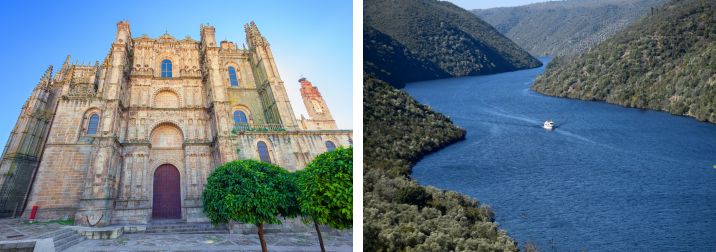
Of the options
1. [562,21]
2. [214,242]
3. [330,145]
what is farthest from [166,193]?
[562,21]

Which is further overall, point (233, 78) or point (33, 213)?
point (233, 78)

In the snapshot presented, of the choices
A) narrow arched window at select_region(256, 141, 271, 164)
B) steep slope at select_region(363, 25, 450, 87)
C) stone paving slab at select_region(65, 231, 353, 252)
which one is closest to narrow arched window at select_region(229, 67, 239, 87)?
narrow arched window at select_region(256, 141, 271, 164)

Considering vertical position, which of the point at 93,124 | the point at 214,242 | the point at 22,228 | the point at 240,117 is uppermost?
the point at 93,124

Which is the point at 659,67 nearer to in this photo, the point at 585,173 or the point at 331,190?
the point at 585,173

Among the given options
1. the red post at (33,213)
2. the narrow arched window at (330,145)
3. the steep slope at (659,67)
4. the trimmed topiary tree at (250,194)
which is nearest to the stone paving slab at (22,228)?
the red post at (33,213)

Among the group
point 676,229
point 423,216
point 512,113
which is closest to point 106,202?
point 423,216
